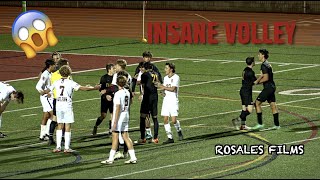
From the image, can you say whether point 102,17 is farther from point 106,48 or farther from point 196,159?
point 196,159

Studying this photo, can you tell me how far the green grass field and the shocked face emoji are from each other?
25.8 feet

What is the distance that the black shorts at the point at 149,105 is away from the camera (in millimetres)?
26797

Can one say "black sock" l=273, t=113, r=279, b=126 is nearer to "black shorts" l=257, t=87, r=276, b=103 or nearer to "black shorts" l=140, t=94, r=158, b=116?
"black shorts" l=257, t=87, r=276, b=103

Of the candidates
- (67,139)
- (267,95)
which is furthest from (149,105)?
(267,95)

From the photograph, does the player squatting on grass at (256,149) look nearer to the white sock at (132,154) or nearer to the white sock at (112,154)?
the white sock at (132,154)

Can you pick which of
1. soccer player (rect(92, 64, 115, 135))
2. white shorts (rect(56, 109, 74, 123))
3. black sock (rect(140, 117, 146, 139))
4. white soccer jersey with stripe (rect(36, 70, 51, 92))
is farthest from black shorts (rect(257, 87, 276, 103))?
white shorts (rect(56, 109, 74, 123))

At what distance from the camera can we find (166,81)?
27281 mm

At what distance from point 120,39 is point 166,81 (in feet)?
94.2

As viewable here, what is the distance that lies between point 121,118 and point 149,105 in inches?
126

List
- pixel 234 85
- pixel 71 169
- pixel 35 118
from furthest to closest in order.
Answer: pixel 234 85 → pixel 35 118 → pixel 71 169

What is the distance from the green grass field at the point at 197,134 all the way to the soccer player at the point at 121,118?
294 millimetres

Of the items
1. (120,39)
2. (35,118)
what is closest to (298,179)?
(35,118)

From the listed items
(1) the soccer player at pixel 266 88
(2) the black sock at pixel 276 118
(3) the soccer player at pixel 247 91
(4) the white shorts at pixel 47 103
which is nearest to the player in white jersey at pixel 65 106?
(4) the white shorts at pixel 47 103

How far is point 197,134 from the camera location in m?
27.9
